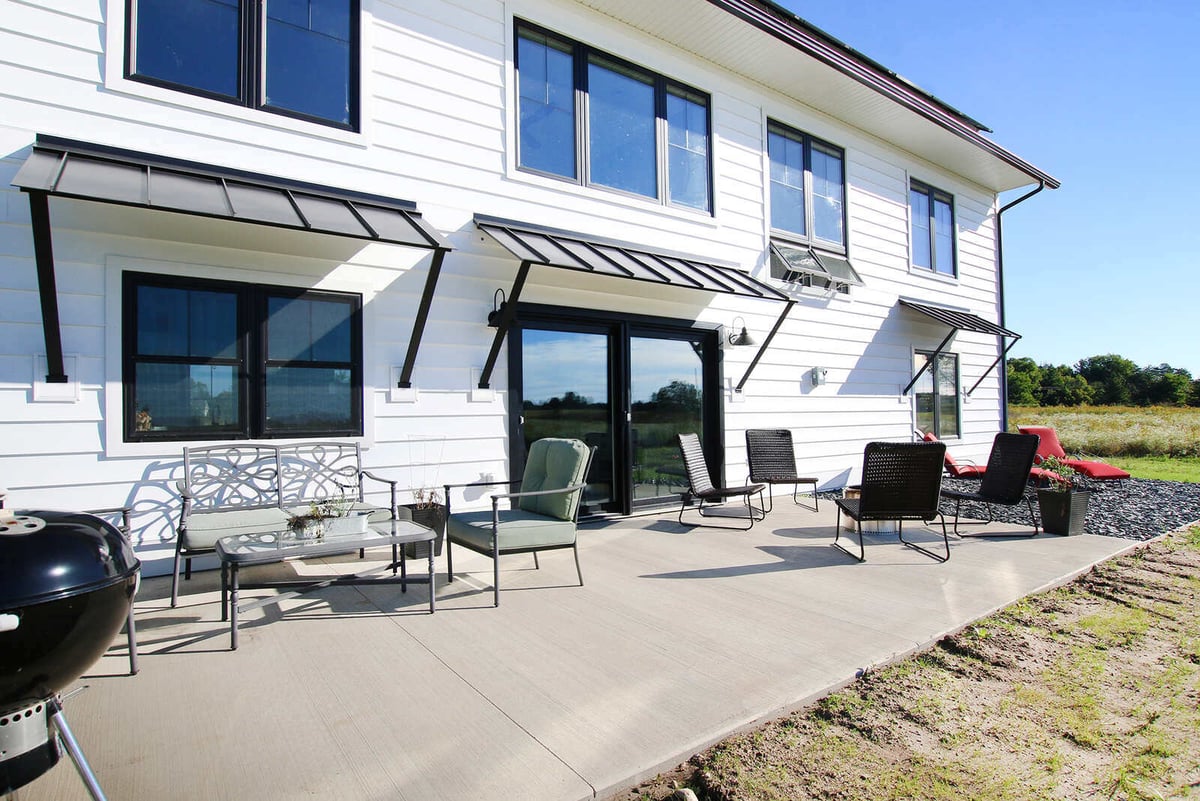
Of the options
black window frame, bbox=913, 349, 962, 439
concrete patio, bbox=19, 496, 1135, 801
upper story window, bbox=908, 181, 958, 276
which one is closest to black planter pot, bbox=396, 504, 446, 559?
concrete patio, bbox=19, 496, 1135, 801

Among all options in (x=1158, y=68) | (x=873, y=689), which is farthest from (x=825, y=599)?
(x=1158, y=68)

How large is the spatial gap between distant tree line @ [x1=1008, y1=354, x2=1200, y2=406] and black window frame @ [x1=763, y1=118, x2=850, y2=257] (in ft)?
124

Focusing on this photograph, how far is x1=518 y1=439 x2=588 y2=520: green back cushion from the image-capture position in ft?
14.0

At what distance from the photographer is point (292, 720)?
2404 mm

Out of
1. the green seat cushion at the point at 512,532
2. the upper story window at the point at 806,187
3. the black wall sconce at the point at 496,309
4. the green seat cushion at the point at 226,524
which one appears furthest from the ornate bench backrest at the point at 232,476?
the upper story window at the point at 806,187

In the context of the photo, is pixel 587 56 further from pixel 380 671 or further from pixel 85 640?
pixel 85 640

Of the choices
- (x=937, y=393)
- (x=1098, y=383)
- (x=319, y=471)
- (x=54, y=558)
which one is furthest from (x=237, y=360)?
(x=1098, y=383)

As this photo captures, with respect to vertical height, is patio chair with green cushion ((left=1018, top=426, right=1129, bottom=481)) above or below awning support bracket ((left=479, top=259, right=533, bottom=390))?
below

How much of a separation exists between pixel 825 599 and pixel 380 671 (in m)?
2.60

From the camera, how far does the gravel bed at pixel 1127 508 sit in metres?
6.30

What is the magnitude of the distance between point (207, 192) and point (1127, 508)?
9683 mm

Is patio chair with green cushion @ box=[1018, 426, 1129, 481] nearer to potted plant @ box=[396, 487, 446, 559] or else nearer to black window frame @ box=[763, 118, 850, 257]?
black window frame @ box=[763, 118, 850, 257]

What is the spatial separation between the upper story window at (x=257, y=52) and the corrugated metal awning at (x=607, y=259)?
1516mm

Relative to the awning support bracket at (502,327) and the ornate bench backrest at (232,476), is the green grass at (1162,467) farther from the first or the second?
the ornate bench backrest at (232,476)
